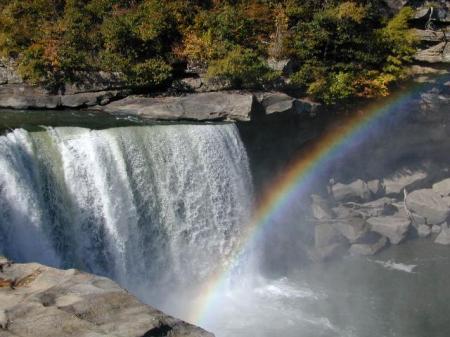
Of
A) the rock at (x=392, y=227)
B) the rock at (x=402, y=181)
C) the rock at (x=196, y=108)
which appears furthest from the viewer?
the rock at (x=402, y=181)

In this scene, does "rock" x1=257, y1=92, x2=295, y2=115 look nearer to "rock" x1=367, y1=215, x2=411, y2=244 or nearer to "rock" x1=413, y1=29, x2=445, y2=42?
"rock" x1=367, y1=215, x2=411, y2=244

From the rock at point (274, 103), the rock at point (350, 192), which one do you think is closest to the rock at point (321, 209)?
the rock at point (350, 192)

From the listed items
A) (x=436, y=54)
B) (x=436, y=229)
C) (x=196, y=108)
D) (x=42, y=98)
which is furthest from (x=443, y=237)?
(x=42, y=98)

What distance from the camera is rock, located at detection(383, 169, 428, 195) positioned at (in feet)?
80.2

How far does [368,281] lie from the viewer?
19.4 m

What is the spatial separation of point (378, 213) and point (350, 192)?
1518 millimetres

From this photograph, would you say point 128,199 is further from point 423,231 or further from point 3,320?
point 423,231

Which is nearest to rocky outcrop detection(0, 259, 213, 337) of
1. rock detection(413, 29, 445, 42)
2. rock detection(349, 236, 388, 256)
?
rock detection(349, 236, 388, 256)

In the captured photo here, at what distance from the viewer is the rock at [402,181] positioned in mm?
24438

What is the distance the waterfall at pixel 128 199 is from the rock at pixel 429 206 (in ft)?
28.3

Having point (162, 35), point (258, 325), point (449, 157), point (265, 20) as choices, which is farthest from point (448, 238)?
point (162, 35)

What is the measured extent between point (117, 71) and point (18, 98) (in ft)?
13.1

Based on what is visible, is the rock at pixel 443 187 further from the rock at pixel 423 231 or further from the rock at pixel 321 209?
the rock at pixel 321 209

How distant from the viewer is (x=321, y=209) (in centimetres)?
2295
